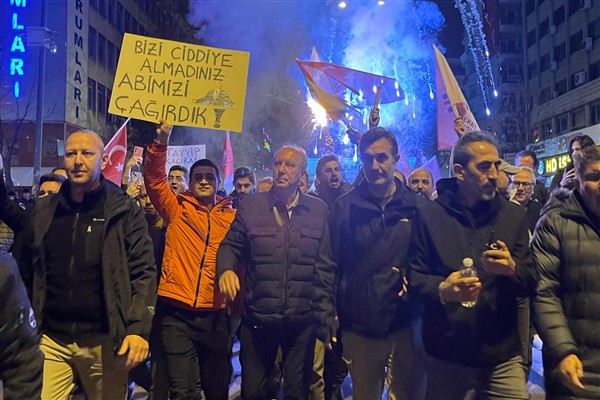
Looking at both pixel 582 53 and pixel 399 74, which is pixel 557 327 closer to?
pixel 399 74

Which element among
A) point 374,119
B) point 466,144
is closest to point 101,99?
point 374,119

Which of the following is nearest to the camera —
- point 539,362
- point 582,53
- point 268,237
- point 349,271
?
point 349,271

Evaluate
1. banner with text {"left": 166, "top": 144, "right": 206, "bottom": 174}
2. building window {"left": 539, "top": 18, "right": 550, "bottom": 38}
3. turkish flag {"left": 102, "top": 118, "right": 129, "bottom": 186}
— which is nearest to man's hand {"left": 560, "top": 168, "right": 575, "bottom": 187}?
turkish flag {"left": 102, "top": 118, "right": 129, "bottom": 186}

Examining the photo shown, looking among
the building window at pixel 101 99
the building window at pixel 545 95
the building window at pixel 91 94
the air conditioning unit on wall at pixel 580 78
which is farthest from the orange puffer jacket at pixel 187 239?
the building window at pixel 545 95

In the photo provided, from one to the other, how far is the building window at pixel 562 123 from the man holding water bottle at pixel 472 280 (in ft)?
133

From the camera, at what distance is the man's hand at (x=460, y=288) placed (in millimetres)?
2990

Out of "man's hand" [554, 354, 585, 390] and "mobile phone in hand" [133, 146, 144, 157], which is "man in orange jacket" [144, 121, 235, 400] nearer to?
"man's hand" [554, 354, 585, 390]

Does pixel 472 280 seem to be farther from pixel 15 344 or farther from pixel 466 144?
pixel 15 344

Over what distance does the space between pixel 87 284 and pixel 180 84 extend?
8.36 feet

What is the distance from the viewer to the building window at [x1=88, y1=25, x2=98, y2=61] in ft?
103

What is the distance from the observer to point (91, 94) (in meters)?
31.7

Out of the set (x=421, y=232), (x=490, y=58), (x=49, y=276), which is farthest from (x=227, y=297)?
(x=490, y=58)

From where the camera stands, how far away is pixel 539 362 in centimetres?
650

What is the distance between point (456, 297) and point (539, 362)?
428 centimetres
